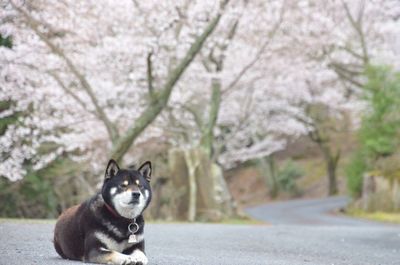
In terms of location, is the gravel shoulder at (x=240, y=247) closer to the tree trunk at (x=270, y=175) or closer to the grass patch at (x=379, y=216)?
the grass patch at (x=379, y=216)

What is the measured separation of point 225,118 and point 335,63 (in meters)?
5.10

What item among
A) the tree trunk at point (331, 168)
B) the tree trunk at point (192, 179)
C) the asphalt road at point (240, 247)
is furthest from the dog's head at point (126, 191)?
the tree trunk at point (331, 168)

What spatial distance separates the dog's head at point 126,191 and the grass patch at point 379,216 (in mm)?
16635

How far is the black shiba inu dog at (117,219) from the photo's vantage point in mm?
6547

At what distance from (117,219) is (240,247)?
4.87 metres

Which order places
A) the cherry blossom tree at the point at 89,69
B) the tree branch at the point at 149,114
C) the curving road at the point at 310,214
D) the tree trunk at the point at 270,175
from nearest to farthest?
the tree branch at the point at 149,114 → the cherry blossom tree at the point at 89,69 → the curving road at the point at 310,214 → the tree trunk at the point at 270,175

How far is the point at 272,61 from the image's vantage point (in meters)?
26.1

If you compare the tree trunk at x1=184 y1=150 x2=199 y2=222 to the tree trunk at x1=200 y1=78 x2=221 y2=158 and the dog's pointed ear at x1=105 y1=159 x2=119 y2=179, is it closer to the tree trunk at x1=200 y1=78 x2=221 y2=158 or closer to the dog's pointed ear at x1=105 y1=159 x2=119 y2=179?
the tree trunk at x1=200 y1=78 x2=221 y2=158

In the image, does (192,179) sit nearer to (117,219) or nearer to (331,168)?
(117,219)

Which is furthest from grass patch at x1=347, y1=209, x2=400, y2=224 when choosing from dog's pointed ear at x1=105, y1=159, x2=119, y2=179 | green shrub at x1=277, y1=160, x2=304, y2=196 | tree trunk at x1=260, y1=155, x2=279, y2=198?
dog's pointed ear at x1=105, y1=159, x2=119, y2=179

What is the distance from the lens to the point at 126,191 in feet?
21.3

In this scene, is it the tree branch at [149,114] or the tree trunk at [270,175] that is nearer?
the tree branch at [149,114]

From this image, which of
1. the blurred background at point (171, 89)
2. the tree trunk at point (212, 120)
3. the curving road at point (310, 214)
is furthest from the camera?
the curving road at point (310, 214)

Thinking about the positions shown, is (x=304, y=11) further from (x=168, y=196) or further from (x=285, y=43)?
(x=168, y=196)
